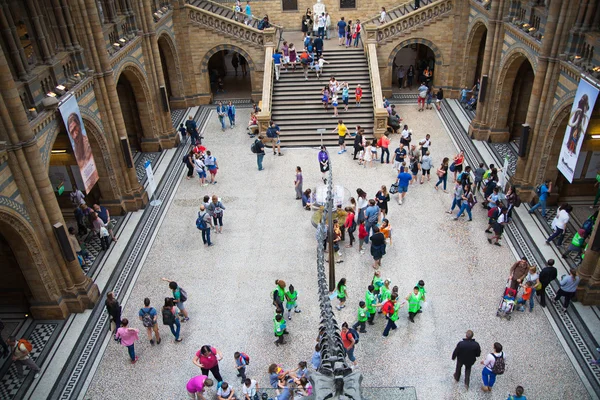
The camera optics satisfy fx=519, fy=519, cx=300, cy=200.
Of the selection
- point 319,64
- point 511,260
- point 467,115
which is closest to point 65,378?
point 511,260

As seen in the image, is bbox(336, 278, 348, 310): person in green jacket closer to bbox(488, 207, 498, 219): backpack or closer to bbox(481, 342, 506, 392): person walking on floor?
bbox(481, 342, 506, 392): person walking on floor

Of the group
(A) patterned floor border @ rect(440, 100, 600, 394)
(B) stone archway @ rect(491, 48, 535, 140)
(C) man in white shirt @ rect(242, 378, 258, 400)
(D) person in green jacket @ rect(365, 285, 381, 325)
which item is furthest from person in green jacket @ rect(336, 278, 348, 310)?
(B) stone archway @ rect(491, 48, 535, 140)

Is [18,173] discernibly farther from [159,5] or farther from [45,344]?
[159,5]

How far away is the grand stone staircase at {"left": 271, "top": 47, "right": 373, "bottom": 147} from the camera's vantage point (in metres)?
23.4

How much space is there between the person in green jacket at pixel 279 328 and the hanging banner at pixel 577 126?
30.9 feet

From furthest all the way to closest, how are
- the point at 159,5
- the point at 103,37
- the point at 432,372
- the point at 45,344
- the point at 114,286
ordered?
the point at 159,5 < the point at 103,37 < the point at 114,286 < the point at 45,344 < the point at 432,372

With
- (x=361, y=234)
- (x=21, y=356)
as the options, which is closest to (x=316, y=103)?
(x=361, y=234)

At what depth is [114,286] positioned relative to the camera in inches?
607

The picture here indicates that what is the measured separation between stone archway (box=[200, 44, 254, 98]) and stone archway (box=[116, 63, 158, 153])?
5.96 m

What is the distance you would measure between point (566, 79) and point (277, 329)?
37.8 ft

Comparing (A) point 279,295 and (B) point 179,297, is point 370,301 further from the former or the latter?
(B) point 179,297

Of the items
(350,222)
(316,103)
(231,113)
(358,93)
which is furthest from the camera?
(231,113)

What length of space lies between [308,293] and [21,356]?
730 centimetres

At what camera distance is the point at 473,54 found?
83.0 ft
